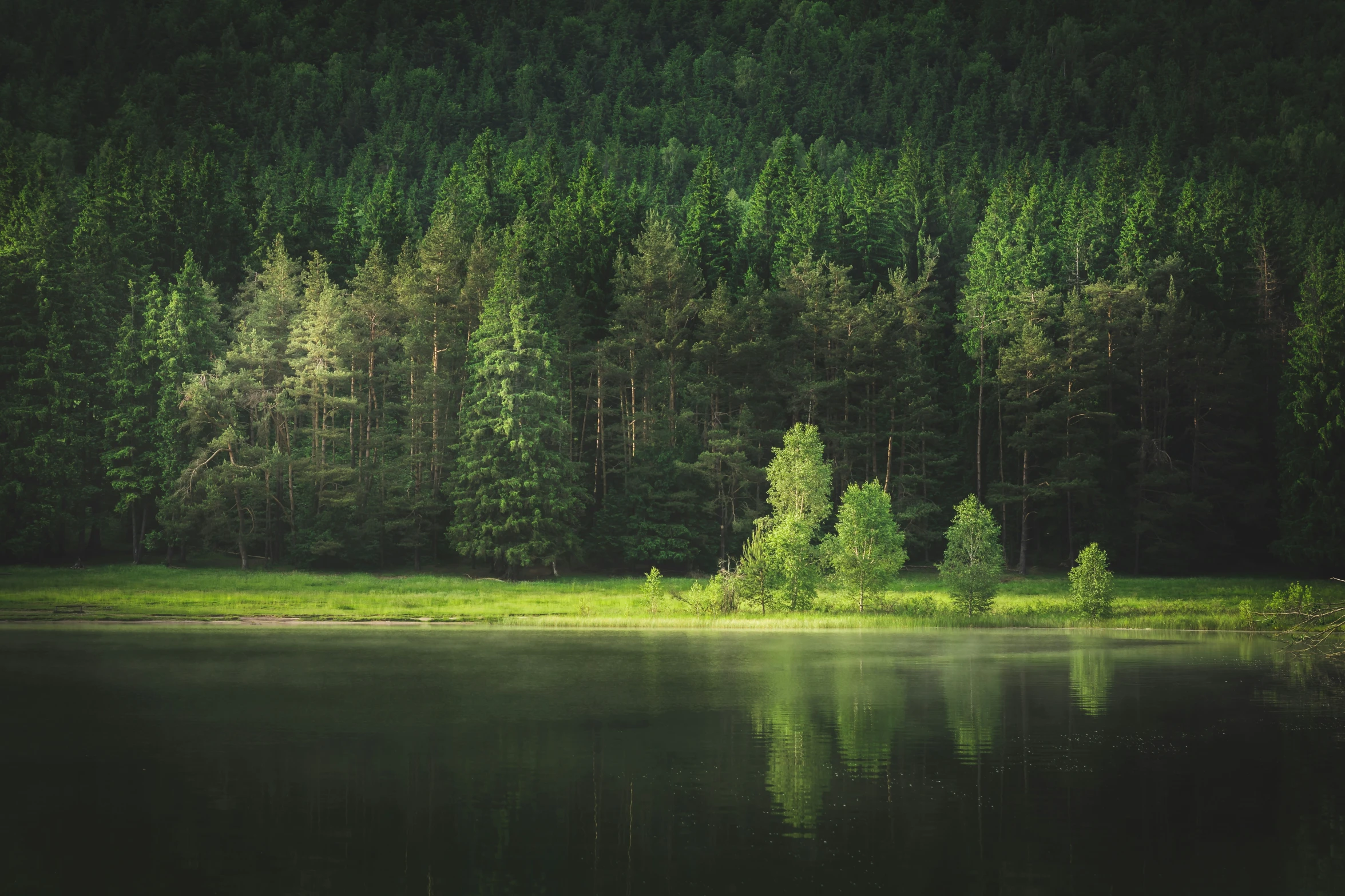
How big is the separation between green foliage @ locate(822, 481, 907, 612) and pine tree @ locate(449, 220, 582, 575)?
23.2m

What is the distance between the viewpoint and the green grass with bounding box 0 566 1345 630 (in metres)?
65.1

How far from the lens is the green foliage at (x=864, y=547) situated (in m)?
66.9

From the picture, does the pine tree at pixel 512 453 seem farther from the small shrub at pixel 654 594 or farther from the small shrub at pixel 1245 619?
the small shrub at pixel 1245 619

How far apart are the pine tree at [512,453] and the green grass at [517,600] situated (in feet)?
10.1

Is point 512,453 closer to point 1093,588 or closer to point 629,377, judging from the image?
point 629,377

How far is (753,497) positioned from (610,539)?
34.0 feet

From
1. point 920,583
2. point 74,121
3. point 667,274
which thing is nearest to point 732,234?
point 667,274

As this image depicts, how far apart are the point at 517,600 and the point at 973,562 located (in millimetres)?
24982

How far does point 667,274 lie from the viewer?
317 feet

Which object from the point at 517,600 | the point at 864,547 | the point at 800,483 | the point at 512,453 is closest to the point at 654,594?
the point at 517,600

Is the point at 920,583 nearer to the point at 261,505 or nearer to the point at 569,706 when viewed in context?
the point at 261,505

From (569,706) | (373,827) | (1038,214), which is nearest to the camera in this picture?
(373,827)

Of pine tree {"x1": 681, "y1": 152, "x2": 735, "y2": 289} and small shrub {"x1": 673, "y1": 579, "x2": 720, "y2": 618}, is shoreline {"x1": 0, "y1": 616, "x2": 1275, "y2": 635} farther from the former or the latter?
pine tree {"x1": 681, "y1": 152, "x2": 735, "y2": 289}

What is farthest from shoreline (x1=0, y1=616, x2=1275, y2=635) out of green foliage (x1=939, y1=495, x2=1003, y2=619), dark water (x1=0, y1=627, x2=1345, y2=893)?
dark water (x1=0, y1=627, x2=1345, y2=893)
